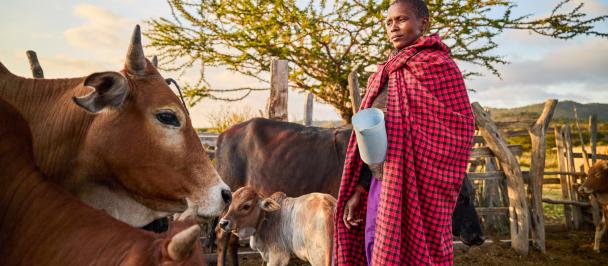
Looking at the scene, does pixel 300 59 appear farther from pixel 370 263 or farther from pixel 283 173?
pixel 370 263

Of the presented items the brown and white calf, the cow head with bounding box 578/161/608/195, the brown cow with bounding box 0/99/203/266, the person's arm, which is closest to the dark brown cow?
the brown and white calf

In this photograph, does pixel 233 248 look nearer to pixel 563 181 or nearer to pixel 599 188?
pixel 599 188

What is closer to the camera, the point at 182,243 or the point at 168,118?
the point at 182,243

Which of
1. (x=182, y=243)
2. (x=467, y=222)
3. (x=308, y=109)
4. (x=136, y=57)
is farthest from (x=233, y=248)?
(x=308, y=109)

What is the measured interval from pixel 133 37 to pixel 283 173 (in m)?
3.39

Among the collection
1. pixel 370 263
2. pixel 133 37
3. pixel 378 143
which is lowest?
pixel 370 263

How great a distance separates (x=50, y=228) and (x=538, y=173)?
7.77 m

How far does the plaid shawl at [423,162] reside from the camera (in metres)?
2.12

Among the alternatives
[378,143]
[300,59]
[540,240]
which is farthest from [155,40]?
[378,143]

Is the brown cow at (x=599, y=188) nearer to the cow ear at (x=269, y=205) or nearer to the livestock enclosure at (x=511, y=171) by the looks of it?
the livestock enclosure at (x=511, y=171)

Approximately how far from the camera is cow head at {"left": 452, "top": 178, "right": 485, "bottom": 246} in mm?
4430

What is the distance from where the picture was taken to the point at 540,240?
733 cm

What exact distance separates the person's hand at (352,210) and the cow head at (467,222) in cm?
246

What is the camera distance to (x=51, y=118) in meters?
2.21
